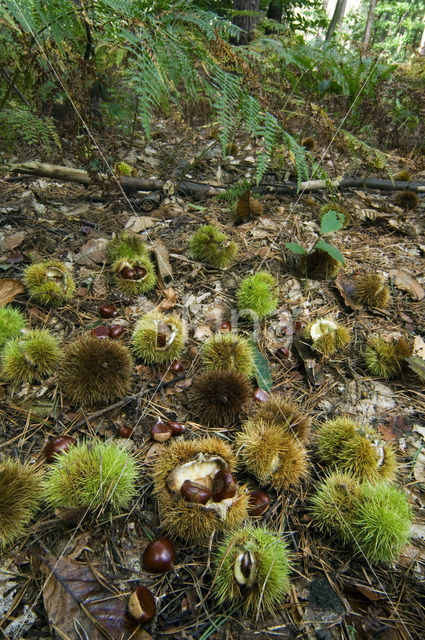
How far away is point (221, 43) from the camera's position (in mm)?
2539

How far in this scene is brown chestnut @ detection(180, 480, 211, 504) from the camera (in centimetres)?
151

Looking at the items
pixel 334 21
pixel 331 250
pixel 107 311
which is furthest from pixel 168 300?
pixel 334 21

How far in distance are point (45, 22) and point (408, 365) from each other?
11.8 feet

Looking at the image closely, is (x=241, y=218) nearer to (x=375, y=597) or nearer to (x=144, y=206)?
(x=144, y=206)

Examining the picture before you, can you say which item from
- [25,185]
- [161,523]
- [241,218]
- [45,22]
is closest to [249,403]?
[161,523]

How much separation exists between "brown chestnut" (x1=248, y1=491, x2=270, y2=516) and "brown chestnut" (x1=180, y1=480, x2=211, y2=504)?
27 centimetres

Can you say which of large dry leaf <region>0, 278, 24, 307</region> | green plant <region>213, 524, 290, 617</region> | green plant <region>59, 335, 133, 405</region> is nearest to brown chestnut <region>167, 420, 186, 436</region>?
green plant <region>59, 335, 133, 405</region>

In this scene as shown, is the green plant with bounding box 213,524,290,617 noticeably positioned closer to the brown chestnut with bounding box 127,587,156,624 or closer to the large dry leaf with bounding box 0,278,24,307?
the brown chestnut with bounding box 127,587,156,624

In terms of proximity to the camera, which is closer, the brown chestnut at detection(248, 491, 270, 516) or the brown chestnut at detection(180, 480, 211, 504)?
the brown chestnut at detection(180, 480, 211, 504)

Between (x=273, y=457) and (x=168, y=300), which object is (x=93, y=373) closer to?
(x=168, y=300)

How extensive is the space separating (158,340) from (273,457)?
106cm

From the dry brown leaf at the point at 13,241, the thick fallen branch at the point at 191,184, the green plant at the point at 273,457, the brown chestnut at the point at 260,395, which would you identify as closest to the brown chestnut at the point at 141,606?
the green plant at the point at 273,457

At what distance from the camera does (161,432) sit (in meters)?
1.97

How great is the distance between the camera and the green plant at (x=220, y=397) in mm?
2033
